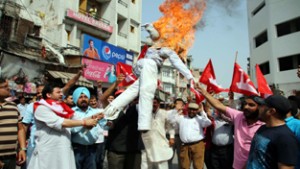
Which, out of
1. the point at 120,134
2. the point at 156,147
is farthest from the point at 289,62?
the point at 120,134

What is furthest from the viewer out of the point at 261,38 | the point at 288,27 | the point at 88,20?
the point at 261,38

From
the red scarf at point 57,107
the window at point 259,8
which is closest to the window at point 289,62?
the window at point 259,8

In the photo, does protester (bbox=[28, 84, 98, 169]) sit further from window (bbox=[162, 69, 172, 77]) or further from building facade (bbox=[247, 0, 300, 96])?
window (bbox=[162, 69, 172, 77])

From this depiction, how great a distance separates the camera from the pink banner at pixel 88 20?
18.1 m

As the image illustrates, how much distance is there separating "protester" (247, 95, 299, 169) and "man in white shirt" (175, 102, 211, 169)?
9.87 ft

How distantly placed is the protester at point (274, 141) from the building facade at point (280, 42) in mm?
20035

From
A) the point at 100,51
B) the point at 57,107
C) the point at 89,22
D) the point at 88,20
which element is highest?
the point at 88,20

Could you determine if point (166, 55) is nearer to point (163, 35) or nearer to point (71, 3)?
point (163, 35)

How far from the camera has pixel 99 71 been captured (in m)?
18.0

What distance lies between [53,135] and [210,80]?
334cm

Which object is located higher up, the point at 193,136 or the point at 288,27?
the point at 288,27

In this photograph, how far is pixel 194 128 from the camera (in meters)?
6.05

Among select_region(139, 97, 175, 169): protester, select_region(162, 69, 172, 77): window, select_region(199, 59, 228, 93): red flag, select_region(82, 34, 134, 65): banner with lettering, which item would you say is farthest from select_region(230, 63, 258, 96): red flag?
select_region(162, 69, 172, 77): window

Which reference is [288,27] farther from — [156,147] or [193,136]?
[156,147]
